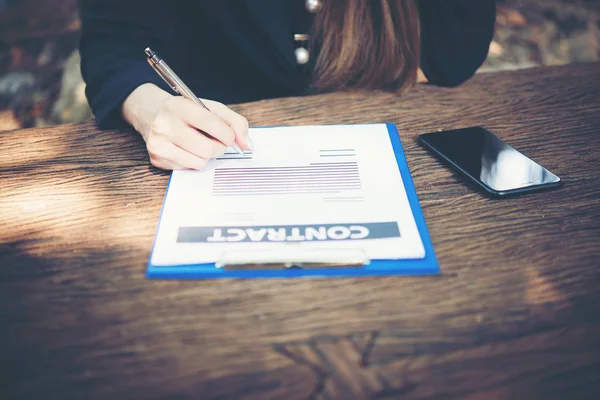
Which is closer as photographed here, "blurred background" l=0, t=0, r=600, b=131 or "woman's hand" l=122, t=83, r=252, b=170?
"woman's hand" l=122, t=83, r=252, b=170

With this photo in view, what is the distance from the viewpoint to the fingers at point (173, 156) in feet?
2.15

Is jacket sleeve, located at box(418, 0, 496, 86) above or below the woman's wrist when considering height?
above

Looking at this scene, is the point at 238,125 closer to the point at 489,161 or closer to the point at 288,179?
the point at 288,179

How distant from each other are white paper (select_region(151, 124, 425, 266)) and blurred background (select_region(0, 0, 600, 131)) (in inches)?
56.2

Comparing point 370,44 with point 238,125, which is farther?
point 370,44

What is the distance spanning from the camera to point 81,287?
1.60 feet

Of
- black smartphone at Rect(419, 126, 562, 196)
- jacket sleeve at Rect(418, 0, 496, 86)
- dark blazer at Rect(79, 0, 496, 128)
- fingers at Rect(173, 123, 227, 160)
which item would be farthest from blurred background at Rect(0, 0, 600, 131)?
black smartphone at Rect(419, 126, 562, 196)

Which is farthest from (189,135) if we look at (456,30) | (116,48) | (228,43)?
(456,30)

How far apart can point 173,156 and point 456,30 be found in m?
0.74

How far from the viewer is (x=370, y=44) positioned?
3.12 feet

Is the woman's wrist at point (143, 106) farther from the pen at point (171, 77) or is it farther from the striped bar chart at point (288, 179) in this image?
the striped bar chart at point (288, 179)

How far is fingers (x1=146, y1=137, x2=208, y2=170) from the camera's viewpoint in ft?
2.15

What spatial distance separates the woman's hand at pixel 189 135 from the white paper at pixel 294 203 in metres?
0.02

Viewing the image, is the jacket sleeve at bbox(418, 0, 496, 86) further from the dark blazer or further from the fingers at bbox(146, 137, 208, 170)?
the fingers at bbox(146, 137, 208, 170)
